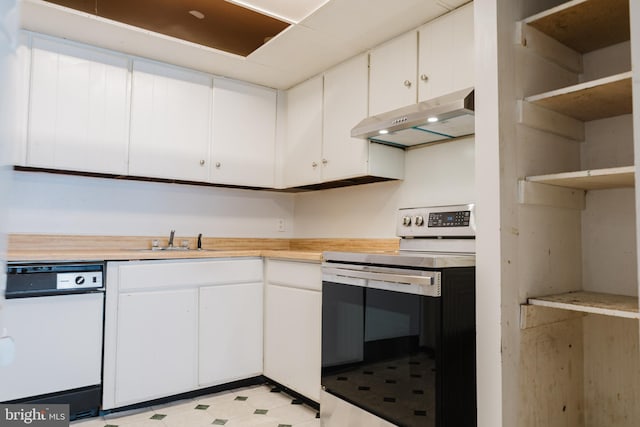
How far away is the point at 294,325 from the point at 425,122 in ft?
4.53

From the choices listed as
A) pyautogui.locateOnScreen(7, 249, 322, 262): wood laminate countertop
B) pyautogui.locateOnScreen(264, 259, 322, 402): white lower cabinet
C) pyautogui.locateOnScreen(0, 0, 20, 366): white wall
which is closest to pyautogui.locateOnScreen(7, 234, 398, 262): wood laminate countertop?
pyautogui.locateOnScreen(7, 249, 322, 262): wood laminate countertop

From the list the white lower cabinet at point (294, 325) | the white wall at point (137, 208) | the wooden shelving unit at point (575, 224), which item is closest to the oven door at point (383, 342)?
the white lower cabinet at point (294, 325)

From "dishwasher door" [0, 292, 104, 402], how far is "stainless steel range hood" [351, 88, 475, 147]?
5.83ft

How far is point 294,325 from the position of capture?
100 inches

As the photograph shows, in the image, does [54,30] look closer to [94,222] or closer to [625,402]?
[94,222]

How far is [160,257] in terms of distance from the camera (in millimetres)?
2496

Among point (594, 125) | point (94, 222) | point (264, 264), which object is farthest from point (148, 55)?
point (594, 125)

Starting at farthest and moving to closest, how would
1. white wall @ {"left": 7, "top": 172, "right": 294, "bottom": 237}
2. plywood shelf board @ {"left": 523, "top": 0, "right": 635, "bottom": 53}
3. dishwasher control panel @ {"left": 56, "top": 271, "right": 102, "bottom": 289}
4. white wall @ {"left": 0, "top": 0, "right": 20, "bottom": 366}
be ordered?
1. white wall @ {"left": 7, "top": 172, "right": 294, "bottom": 237}
2. dishwasher control panel @ {"left": 56, "top": 271, "right": 102, "bottom": 289}
3. plywood shelf board @ {"left": 523, "top": 0, "right": 635, "bottom": 53}
4. white wall @ {"left": 0, "top": 0, "right": 20, "bottom": 366}

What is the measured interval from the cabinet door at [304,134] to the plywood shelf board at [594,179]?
1.62 metres

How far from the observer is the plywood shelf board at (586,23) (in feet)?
4.99

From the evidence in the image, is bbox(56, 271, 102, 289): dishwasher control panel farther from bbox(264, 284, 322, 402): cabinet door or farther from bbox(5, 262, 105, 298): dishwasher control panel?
bbox(264, 284, 322, 402): cabinet door

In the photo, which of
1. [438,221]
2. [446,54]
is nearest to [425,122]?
[446,54]
